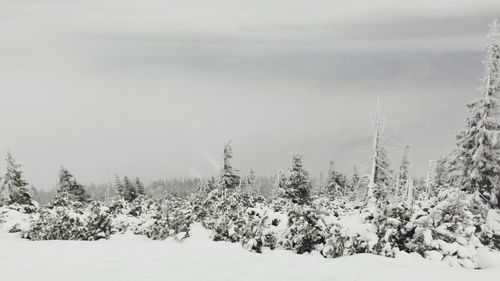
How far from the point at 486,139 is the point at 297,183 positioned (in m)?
18.7

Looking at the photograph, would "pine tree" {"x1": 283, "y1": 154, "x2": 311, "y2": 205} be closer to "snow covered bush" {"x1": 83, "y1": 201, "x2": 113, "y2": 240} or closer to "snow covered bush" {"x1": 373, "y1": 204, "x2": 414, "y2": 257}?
"snow covered bush" {"x1": 83, "y1": 201, "x2": 113, "y2": 240}

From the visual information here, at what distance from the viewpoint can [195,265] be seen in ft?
31.7

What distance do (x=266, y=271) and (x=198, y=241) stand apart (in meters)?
5.03

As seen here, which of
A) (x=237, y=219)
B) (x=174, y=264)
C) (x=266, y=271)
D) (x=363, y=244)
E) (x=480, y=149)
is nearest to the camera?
(x=266, y=271)

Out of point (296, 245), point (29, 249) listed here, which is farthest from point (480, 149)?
point (29, 249)

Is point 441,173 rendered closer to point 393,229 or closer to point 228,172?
point 228,172

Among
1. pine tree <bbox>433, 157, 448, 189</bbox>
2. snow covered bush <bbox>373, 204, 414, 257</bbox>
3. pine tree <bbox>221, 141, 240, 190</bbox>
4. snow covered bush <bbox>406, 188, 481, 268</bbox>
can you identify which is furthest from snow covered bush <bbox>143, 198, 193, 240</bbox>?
pine tree <bbox>221, 141, 240, 190</bbox>

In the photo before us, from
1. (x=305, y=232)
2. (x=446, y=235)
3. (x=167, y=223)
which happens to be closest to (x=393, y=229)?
(x=446, y=235)

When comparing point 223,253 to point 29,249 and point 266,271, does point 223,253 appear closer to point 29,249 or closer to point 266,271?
point 266,271

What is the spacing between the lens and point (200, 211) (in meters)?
16.0

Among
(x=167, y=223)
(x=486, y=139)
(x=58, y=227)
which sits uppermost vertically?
(x=486, y=139)

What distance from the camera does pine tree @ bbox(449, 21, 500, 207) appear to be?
2080 cm

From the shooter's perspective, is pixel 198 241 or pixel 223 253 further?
pixel 198 241

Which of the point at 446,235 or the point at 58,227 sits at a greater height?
the point at 446,235
